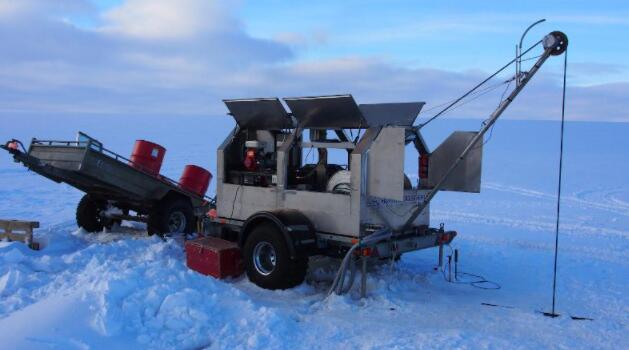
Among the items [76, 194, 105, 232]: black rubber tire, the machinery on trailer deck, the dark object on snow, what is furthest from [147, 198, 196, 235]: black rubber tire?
the dark object on snow

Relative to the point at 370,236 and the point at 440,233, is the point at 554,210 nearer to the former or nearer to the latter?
the point at 440,233

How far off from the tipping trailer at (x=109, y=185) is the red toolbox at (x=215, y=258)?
1.05 meters

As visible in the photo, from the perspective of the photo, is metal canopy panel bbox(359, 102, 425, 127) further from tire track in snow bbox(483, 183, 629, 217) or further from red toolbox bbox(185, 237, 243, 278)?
tire track in snow bbox(483, 183, 629, 217)

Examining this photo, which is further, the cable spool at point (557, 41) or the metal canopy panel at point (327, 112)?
the metal canopy panel at point (327, 112)

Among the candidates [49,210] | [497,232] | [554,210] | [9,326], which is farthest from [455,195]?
[9,326]

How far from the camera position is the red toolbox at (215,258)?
785 cm

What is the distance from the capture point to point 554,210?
1520 cm

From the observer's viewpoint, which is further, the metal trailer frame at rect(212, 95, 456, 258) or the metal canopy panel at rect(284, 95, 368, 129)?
the metal canopy panel at rect(284, 95, 368, 129)

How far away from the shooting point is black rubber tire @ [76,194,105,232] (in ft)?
36.1

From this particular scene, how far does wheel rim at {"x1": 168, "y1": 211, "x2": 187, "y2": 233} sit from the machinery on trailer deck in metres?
1.28

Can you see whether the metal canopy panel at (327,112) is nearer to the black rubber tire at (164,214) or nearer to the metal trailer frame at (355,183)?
the metal trailer frame at (355,183)

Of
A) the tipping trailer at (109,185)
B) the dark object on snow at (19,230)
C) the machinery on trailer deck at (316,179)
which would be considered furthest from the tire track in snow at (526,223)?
the dark object on snow at (19,230)

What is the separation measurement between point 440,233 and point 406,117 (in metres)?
1.69


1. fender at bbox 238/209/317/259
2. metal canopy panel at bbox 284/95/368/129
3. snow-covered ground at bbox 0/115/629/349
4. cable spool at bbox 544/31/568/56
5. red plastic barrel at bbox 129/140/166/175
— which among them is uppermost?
cable spool at bbox 544/31/568/56
